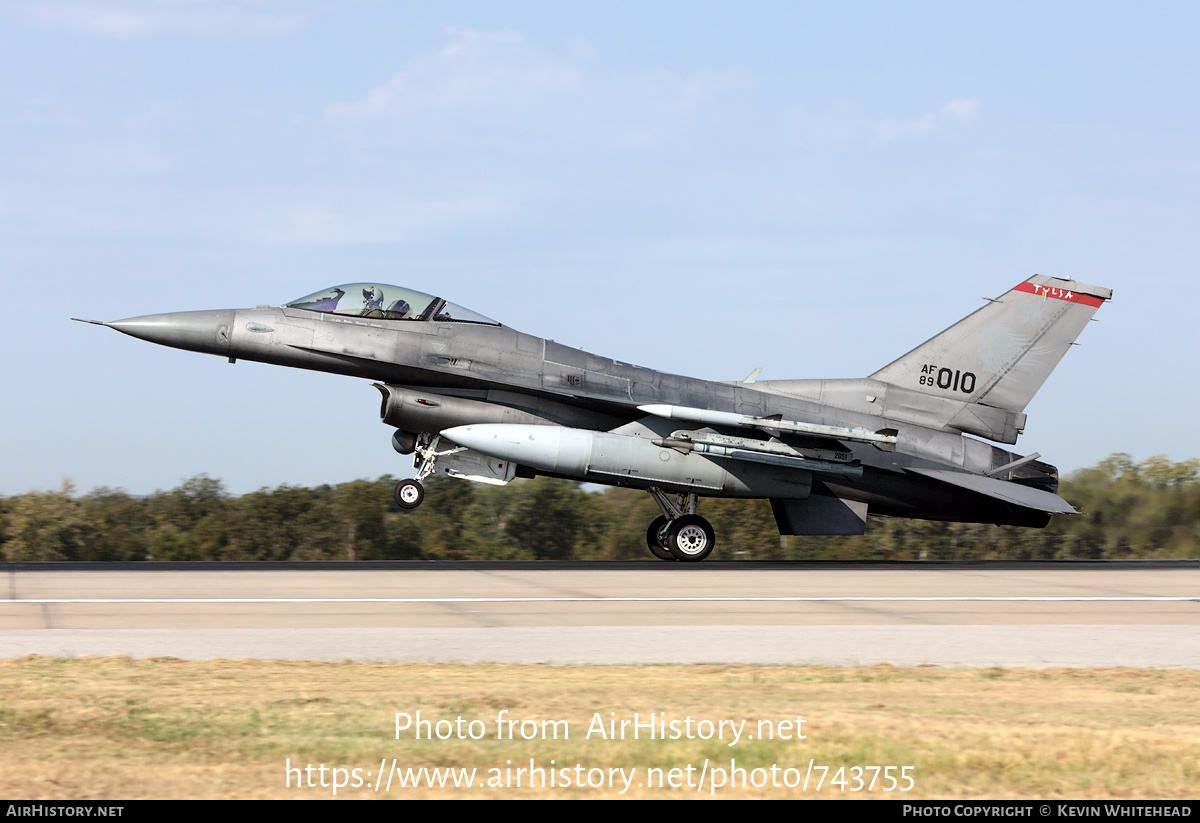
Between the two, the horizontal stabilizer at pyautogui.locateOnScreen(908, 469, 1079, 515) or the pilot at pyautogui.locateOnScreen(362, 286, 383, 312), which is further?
the horizontal stabilizer at pyautogui.locateOnScreen(908, 469, 1079, 515)

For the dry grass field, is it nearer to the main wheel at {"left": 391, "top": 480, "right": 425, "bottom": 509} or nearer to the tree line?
the main wheel at {"left": 391, "top": 480, "right": 425, "bottom": 509}

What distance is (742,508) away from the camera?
3641cm

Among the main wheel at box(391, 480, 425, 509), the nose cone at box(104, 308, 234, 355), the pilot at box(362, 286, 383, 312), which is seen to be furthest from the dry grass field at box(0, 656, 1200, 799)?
the pilot at box(362, 286, 383, 312)

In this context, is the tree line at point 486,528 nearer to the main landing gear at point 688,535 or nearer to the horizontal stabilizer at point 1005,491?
the horizontal stabilizer at point 1005,491

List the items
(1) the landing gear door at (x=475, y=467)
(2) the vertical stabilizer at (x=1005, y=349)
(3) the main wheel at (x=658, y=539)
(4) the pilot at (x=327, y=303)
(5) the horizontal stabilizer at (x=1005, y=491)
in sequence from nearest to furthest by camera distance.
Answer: (4) the pilot at (x=327, y=303) → (1) the landing gear door at (x=475, y=467) → (5) the horizontal stabilizer at (x=1005, y=491) → (3) the main wheel at (x=658, y=539) → (2) the vertical stabilizer at (x=1005, y=349)

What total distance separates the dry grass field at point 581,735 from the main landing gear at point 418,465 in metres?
9.49

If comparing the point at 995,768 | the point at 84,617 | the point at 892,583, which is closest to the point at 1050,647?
the point at 995,768

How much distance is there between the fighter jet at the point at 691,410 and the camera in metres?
17.8

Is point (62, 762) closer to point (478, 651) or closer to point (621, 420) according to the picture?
point (478, 651)

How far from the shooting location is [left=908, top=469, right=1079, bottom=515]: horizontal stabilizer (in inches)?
754

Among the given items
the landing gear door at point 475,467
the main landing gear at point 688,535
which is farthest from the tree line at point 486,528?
the landing gear door at point 475,467

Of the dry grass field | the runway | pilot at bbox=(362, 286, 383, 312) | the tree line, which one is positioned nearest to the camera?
the dry grass field

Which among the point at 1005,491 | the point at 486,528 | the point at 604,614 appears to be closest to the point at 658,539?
the point at 1005,491

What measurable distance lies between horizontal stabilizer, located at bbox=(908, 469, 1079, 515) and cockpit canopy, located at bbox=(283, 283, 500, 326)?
332 inches
